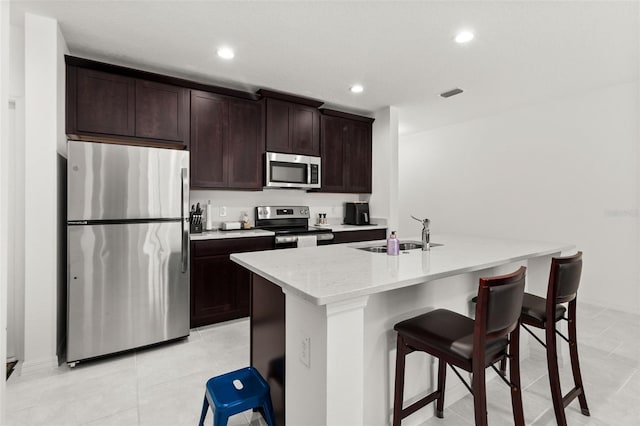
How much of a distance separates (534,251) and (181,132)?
3224mm

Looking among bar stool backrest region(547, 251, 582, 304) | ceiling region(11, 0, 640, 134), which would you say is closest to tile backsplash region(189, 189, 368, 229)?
ceiling region(11, 0, 640, 134)

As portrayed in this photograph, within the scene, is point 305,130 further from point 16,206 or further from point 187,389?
point 187,389

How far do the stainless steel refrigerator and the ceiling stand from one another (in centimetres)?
96

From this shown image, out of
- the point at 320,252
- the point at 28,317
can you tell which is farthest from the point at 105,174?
the point at 320,252

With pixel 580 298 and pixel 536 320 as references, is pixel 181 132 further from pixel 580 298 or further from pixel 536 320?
pixel 580 298

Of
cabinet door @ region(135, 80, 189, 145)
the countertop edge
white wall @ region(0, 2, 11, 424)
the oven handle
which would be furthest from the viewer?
the oven handle

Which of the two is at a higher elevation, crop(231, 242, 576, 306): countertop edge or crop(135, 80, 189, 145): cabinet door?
crop(135, 80, 189, 145): cabinet door

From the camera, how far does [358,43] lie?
8.71 feet

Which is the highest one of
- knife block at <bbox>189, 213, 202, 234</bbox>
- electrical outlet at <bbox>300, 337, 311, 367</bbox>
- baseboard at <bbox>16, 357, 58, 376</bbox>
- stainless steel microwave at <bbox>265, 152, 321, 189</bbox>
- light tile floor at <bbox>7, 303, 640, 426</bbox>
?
stainless steel microwave at <bbox>265, 152, 321, 189</bbox>

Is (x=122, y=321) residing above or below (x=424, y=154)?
below

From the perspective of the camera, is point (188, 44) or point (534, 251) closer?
point (534, 251)

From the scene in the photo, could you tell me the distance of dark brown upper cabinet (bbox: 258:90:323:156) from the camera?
372cm

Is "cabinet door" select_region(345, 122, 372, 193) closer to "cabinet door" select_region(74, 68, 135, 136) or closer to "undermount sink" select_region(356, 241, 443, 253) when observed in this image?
"undermount sink" select_region(356, 241, 443, 253)

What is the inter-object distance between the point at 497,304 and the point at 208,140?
3046mm
